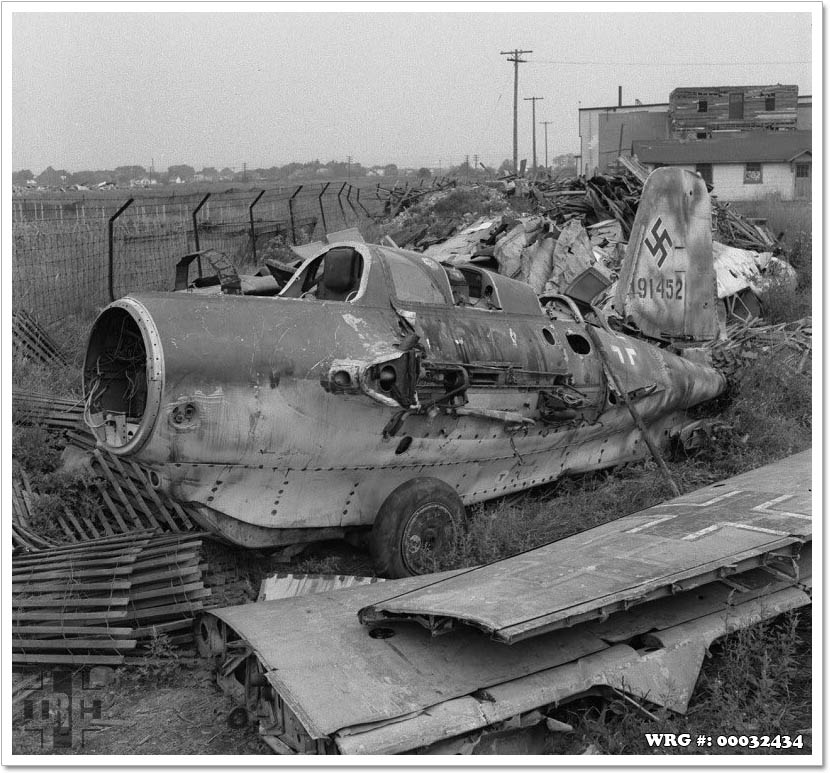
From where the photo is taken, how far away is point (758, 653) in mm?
5078

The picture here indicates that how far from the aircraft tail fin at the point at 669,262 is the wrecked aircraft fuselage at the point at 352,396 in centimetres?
241

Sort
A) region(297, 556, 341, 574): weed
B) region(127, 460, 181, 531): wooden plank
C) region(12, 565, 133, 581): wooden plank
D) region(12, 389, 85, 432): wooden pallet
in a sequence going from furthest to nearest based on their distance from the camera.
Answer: region(12, 389, 85, 432): wooden pallet, region(127, 460, 181, 531): wooden plank, region(297, 556, 341, 574): weed, region(12, 565, 133, 581): wooden plank

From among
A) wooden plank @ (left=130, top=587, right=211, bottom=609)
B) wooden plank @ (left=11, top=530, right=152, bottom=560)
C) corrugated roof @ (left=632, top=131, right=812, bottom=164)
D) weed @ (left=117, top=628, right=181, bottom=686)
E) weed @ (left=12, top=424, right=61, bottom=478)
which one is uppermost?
corrugated roof @ (left=632, top=131, right=812, bottom=164)

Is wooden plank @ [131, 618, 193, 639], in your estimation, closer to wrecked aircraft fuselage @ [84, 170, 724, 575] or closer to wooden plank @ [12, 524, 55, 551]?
wrecked aircraft fuselage @ [84, 170, 724, 575]

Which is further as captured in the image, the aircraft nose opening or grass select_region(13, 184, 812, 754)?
the aircraft nose opening

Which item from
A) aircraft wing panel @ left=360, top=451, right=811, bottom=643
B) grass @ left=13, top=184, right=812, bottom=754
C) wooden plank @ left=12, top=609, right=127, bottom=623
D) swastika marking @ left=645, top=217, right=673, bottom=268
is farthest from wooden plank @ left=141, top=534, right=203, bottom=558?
swastika marking @ left=645, top=217, right=673, bottom=268

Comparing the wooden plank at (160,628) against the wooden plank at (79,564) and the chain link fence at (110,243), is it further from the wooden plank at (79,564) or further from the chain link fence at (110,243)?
the chain link fence at (110,243)

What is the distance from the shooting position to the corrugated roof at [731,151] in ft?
127

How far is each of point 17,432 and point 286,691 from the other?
528 centimetres

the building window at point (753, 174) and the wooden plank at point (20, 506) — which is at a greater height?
the building window at point (753, 174)

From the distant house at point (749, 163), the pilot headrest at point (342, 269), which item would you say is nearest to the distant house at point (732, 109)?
the distant house at point (749, 163)

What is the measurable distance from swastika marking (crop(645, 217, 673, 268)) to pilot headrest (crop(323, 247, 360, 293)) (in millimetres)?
5020

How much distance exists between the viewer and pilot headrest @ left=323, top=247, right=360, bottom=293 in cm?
672

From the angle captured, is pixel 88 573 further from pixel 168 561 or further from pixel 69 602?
pixel 168 561
